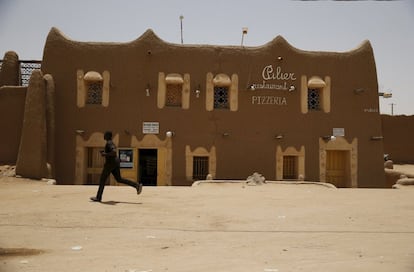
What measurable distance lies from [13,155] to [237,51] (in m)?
11.0

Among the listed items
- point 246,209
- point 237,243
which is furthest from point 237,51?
point 237,243

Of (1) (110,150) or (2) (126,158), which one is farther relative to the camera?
(2) (126,158)

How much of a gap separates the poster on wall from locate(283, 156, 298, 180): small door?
24.1 ft

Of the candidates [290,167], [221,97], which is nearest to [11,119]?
[221,97]

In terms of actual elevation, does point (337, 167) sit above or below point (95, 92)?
below

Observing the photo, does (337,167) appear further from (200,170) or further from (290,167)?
(200,170)

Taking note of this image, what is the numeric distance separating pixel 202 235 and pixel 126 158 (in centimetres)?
1305

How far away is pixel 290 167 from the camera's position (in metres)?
19.3

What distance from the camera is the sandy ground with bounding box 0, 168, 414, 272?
4.21m

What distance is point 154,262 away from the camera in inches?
168

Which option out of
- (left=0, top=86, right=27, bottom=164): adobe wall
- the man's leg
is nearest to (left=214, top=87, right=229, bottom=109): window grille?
(left=0, top=86, right=27, bottom=164): adobe wall

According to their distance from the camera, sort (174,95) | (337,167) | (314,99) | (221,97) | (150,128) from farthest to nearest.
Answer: (337,167) < (314,99) < (221,97) < (174,95) < (150,128)

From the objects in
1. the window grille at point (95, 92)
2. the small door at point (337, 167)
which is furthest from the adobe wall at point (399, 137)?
the window grille at point (95, 92)

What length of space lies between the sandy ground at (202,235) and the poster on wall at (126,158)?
27.6ft
